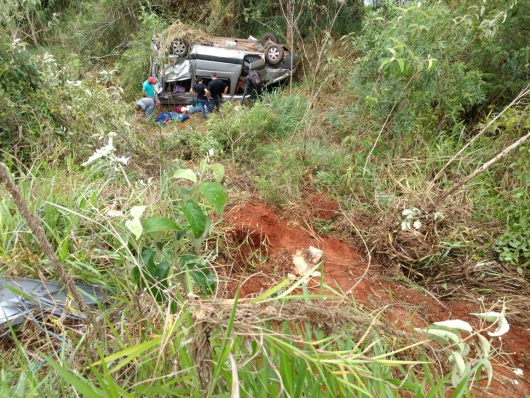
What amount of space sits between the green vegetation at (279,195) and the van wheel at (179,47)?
7.16 feet

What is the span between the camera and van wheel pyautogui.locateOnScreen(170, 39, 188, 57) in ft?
22.6

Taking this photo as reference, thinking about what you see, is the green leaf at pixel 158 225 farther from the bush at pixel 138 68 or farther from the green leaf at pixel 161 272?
the bush at pixel 138 68

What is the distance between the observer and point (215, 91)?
686 centimetres

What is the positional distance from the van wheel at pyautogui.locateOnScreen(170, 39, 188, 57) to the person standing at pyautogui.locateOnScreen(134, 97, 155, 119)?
42.2 inches

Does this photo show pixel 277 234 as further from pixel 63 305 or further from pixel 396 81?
pixel 396 81

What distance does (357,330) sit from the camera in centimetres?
116

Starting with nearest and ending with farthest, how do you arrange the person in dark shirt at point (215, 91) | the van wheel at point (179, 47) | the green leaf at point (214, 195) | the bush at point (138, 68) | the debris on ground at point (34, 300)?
the green leaf at point (214, 195), the debris on ground at point (34, 300), the person in dark shirt at point (215, 91), the van wheel at point (179, 47), the bush at point (138, 68)

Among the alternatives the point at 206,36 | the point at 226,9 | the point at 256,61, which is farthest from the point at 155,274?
the point at 226,9

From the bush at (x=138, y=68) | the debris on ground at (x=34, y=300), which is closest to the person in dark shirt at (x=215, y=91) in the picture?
the bush at (x=138, y=68)

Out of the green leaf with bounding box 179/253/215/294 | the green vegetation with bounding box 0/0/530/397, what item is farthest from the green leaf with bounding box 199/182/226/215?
the green leaf with bounding box 179/253/215/294

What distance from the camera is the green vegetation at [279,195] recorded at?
144 cm

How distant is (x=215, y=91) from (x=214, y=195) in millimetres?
5621

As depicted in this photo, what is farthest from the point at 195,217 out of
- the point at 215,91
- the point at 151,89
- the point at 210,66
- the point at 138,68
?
the point at 138,68

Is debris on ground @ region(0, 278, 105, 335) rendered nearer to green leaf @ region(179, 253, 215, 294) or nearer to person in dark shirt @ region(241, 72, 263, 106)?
green leaf @ region(179, 253, 215, 294)
